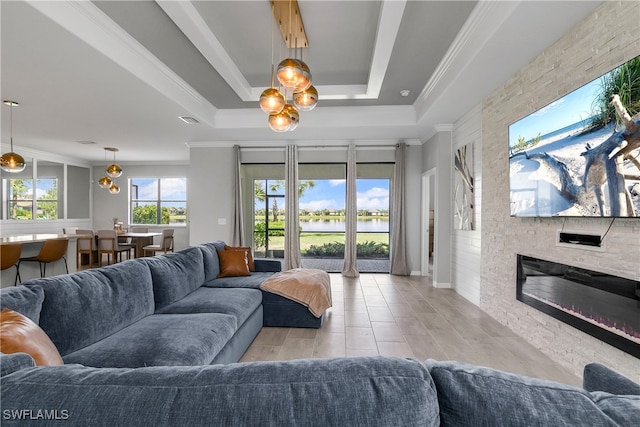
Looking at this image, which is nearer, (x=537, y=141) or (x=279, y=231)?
(x=537, y=141)

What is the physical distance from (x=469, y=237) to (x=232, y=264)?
3.44 meters

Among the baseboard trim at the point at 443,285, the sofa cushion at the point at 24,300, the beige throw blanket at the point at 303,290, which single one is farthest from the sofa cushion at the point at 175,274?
the baseboard trim at the point at 443,285

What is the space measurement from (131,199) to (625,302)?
1108 cm

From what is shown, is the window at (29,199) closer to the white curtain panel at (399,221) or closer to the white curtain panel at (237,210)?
the white curtain panel at (237,210)

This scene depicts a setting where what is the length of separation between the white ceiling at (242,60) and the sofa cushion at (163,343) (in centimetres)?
253

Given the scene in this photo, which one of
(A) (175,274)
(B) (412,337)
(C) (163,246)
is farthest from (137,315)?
(C) (163,246)

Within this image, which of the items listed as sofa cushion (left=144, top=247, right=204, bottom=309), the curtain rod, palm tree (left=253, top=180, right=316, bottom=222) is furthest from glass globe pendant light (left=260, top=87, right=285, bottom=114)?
palm tree (left=253, top=180, right=316, bottom=222)

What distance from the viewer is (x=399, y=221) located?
6.14 m

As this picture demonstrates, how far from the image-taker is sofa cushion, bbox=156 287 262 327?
247 centimetres

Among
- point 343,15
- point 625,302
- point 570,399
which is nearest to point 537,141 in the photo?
point 625,302

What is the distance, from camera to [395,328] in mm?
3271

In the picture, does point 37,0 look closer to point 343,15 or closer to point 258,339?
point 343,15

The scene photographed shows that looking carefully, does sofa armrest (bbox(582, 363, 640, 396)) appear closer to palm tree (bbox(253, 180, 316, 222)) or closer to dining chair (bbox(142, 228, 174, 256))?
palm tree (bbox(253, 180, 316, 222))

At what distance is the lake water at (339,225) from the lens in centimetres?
729
